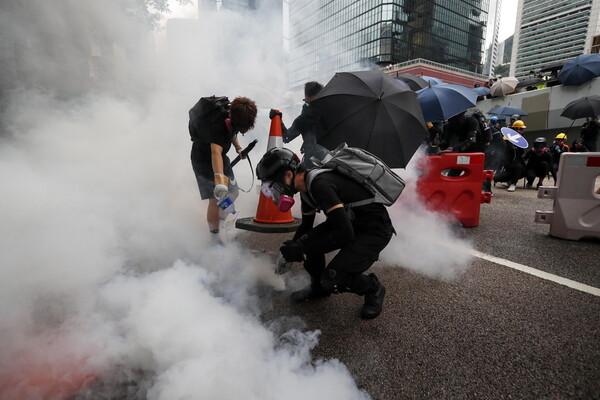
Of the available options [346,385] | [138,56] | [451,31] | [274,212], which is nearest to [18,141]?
[138,56]

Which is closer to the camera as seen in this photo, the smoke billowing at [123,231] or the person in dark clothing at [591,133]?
the smoke billowing at [123,231]

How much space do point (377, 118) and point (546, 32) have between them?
114m

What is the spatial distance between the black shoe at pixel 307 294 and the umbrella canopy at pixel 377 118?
50.7 inches

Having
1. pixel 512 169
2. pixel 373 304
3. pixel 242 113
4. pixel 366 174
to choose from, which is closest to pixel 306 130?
pixel 242 113

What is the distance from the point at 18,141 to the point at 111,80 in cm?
176

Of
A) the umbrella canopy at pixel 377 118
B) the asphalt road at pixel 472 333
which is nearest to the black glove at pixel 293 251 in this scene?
the asphalt road at pixel 472 333

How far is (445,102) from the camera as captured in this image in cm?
446

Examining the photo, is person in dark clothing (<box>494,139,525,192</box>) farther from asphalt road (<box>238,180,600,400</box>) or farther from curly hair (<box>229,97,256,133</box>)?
curly hair (<box>229,97,256,133</box>)

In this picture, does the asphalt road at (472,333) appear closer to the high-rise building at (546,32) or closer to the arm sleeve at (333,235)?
the arm sleeve at (333,235)

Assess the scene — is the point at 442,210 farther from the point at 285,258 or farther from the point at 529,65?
the point at 529,65

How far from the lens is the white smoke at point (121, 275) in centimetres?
146

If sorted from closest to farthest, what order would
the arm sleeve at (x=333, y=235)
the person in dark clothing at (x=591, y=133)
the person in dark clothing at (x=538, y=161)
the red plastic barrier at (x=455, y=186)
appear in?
the arm sleeve at (x=333, y=235), the red plastic barrier at (x=455, y=186), the person in dark clothing at (x=538, y=161), the person in dark clothing at (x=591, y=133)

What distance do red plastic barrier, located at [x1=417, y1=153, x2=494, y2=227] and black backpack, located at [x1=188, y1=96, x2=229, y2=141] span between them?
2.56 metres

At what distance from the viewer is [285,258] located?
211 cm
